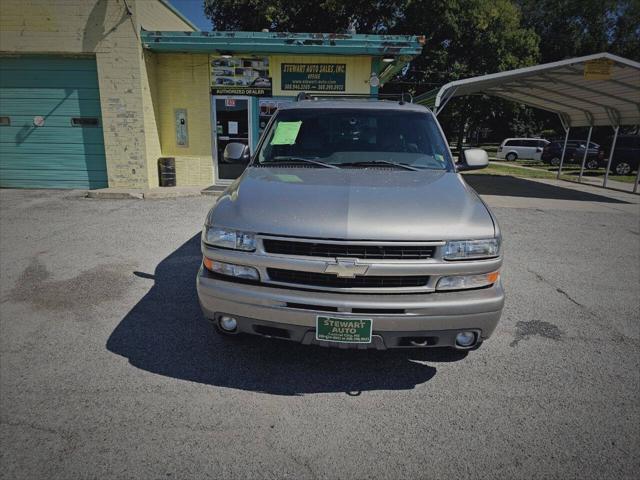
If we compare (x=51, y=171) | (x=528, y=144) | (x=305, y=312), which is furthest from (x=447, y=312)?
(x=528, y=144)

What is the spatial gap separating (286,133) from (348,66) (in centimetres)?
798

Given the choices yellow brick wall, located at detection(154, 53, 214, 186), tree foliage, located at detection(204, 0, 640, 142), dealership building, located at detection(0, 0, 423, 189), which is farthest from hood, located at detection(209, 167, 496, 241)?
tree foliage, located at detection(204, 0, 640, 142)

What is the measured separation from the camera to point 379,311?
7.84 feet

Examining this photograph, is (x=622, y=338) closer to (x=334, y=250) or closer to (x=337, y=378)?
(x=337, y=378)

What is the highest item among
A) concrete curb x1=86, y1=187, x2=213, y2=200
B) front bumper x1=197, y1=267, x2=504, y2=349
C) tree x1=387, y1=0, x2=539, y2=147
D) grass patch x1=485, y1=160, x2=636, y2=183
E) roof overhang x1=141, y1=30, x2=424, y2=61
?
tree x1=387, y1=0, x2=539, y2=147

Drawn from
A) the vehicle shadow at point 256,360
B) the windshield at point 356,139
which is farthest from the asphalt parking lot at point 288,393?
the windshield at point 356,139

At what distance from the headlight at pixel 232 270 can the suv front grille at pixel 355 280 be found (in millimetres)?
139

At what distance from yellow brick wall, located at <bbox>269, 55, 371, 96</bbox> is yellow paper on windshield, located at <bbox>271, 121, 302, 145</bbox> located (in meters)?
7.80

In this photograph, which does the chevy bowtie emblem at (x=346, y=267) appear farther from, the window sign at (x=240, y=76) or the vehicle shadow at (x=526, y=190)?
the vehicle shadow at (x=526, y=190)

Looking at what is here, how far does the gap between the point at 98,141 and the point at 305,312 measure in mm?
10540

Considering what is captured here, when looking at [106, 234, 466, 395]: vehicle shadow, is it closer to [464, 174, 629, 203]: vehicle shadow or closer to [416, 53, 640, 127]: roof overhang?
[416, 53, 640, 127]: roof overhang

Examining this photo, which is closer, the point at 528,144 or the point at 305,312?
the point at 305,312

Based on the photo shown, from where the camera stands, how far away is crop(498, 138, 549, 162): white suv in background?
92.6ft

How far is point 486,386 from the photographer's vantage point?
2.81 m
